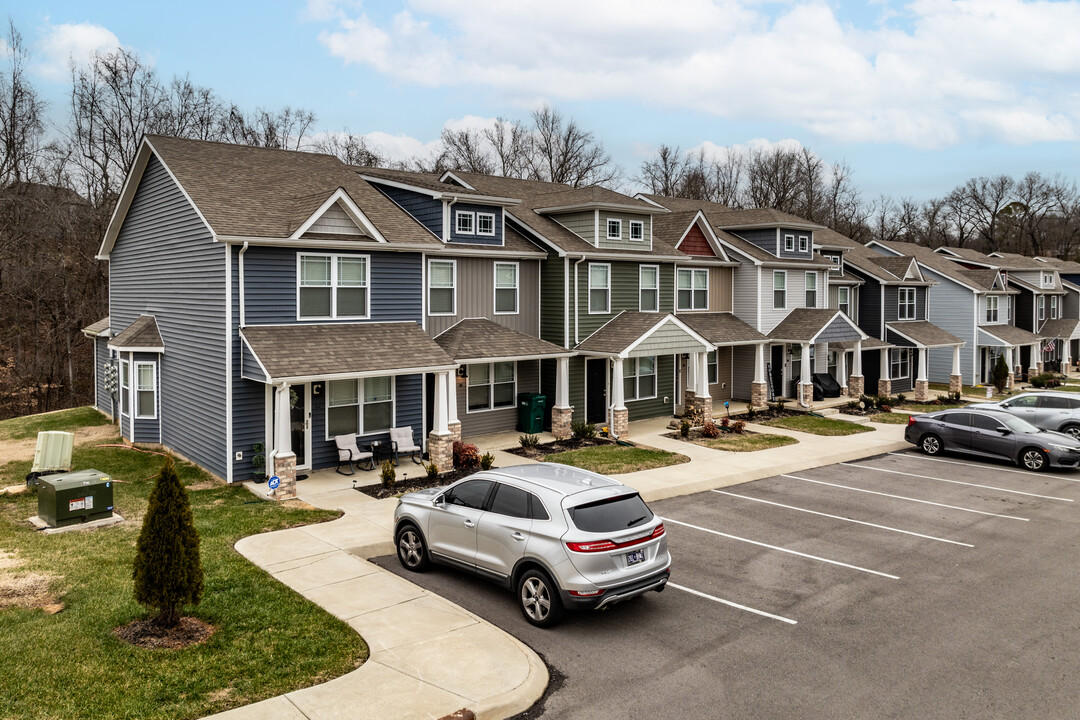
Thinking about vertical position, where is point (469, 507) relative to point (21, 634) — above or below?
above

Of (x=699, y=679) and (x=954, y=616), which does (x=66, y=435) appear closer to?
(x=699, y=679)

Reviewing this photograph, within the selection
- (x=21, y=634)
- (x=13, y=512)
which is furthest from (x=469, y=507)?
(x=13, y=512)

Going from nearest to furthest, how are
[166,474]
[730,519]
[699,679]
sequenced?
[699,679]
[166,474]
[730,519]

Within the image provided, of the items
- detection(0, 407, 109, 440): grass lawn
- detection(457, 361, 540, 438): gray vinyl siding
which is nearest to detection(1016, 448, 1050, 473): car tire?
detection(457, 361, 540, 438): gray vinyl siding

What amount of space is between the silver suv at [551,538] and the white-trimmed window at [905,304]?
3343 centimetres

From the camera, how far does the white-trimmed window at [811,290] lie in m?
34.2

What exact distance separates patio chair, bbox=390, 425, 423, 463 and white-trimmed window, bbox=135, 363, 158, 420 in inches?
266

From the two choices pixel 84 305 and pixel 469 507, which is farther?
pixel 84 305

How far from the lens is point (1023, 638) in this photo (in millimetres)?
9258

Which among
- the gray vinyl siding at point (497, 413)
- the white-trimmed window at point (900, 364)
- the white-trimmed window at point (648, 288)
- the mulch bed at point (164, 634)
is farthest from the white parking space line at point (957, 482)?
the white-trimmed window at point (900, 364)

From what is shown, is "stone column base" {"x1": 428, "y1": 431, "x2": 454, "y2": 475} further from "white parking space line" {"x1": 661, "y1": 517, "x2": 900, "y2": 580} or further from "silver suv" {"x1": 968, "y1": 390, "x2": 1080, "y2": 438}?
"silver suv" {"x1": 968, "y1": 390, "x2": 1080, "y2": 438}

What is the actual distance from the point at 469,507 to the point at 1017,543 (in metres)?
10.1

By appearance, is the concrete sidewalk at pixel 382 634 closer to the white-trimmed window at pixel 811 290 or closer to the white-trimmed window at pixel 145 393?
the white-trimmed window at pixel 145 393

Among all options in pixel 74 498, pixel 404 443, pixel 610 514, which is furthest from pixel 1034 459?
pixel 74 498
